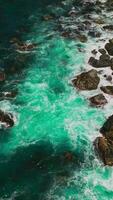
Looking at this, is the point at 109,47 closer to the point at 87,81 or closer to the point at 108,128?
the point at 87,81

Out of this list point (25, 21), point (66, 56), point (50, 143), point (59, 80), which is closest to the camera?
point (50, 143)

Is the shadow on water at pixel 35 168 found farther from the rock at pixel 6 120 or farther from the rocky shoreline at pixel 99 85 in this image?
the rock at pixel 6 120

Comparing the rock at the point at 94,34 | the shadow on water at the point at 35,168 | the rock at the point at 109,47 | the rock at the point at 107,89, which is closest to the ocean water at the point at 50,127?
the shadow on water at the point at 35,168

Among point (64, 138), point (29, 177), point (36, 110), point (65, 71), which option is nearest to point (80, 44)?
point (65, 71)

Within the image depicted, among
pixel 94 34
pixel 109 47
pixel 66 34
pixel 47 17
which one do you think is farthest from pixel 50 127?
pixel 47 17

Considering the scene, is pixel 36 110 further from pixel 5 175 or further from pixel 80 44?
pixel 80 44

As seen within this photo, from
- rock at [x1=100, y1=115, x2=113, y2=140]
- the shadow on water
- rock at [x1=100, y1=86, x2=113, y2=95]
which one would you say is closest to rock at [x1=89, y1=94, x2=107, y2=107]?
rock at [x1=100, y1=86, x2=113, y2=95]
